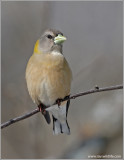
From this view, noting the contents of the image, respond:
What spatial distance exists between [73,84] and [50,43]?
1282mm

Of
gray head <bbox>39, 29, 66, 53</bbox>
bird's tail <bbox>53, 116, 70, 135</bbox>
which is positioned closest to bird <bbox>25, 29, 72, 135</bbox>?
gray head <bbox>39, 29, 66, 53</bbox>

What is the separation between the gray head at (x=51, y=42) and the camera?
423cm

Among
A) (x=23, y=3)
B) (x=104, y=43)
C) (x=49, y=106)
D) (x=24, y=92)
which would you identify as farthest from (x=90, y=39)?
(x=49, y=106)

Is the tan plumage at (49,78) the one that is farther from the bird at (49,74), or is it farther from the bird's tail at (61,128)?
the bird's tail at (61,128)

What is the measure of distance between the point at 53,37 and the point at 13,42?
195cm

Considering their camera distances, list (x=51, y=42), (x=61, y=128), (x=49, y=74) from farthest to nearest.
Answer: (x=61, y=128) < (x=51, y=42) < (x=49, y=74)

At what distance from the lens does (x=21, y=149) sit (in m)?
5.43

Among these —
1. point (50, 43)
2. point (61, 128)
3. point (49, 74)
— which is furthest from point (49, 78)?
point (61, 128)

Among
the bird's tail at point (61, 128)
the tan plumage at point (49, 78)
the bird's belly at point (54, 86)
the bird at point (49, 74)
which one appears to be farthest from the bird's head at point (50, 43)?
the bird's tail at point (61, 128)

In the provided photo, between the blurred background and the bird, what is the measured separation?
0.59 m

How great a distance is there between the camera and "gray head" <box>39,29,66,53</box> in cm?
423

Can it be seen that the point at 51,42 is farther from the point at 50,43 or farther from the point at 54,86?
the point at 54,86

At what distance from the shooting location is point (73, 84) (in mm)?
5414

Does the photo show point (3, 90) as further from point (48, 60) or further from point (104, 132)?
point (104, 132)
